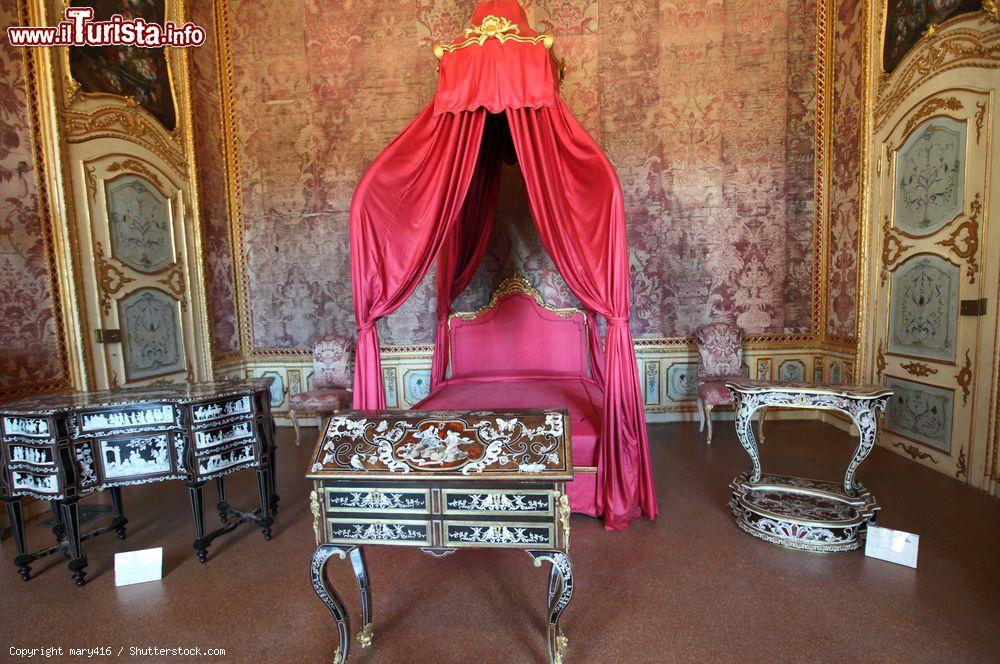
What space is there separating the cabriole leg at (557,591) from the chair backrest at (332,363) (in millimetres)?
4321

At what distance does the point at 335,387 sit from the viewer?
5.82 m

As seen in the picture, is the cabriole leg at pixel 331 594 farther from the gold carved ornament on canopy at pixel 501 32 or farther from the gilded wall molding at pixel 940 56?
the gilded wall molding at pixel 940 56

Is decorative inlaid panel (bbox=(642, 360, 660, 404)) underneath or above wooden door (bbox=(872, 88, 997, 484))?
underneath

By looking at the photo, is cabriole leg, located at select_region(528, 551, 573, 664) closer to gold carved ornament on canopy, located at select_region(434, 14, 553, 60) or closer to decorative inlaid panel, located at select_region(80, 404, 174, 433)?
decorative inlaid panel, located at select_region(80, 404, 174, 433)

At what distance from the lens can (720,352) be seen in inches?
220

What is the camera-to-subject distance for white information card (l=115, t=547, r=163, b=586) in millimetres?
2832

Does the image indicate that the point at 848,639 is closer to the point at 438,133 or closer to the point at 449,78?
the point at 438,133

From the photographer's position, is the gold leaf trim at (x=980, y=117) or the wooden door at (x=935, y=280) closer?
the gold leaf trim at (x=980, y=117)

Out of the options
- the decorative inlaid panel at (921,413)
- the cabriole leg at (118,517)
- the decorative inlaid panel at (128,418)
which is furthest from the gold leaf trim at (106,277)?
the decorative inlaid panel at (921,413)

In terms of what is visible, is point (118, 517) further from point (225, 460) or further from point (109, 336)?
point (109, 336)

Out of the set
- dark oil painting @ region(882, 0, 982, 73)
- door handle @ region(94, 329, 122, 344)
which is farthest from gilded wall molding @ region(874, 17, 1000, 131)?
door handle @ region(94, 329, 122, 344)

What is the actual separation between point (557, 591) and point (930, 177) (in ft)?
16.5

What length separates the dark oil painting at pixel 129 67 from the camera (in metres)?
4.18

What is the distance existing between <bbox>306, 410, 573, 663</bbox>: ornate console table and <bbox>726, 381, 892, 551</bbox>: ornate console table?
1932mm
